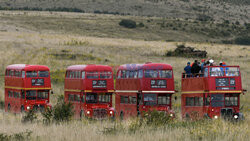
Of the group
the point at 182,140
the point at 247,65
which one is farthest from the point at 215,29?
the point at 182,140

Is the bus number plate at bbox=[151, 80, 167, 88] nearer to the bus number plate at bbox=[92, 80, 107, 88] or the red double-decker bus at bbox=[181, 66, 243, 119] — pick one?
the red double-decker bus at bbox=[181, 66, 243, 119]

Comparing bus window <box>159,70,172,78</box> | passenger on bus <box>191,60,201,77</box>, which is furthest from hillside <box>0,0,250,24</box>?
passenger on bus <box>191,60,201,77</box>

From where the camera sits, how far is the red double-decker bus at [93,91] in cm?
3394

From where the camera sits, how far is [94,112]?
111 feet

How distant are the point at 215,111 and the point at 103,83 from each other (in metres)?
9.46

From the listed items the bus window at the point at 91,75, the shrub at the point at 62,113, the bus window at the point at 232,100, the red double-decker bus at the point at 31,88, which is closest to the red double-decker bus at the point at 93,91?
the bus window at the point at 91,75

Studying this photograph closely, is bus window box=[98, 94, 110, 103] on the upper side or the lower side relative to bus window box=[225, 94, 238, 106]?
lower

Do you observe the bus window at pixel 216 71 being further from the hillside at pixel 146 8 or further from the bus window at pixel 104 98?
the hillside at pixel 146 8

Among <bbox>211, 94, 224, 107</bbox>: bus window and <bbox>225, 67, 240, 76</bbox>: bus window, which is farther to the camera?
<bbox>225, 67, 240, 76</bbox>: bus window

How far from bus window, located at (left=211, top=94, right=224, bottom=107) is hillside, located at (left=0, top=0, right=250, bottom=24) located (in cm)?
12941

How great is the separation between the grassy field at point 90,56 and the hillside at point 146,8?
85.7 ft

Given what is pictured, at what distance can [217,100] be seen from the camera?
2825 centimetres

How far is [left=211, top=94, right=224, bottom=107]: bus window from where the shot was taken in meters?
28.2

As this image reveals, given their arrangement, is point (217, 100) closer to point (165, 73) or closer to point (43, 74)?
point (165, 73)
